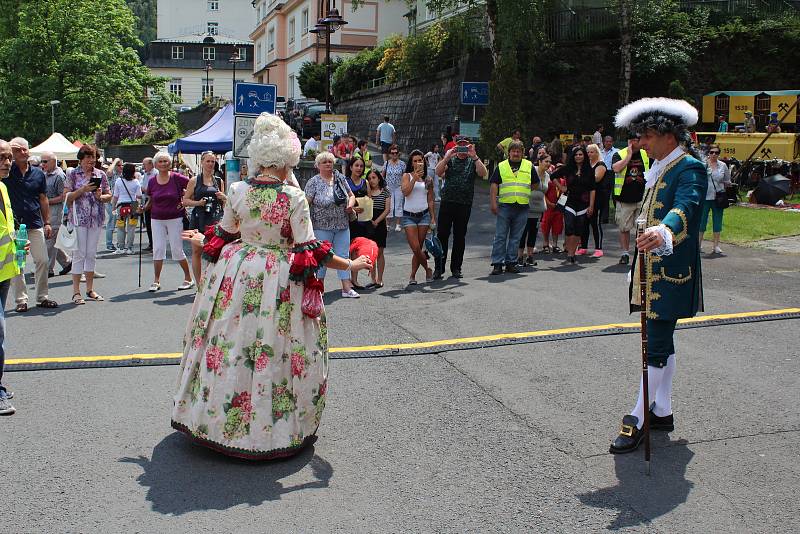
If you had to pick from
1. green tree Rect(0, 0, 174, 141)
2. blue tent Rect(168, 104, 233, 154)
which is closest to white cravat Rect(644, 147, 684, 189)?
blue tent Rect(168, 104, 233, 154)

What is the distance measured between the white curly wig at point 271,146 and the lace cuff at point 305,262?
533 mm

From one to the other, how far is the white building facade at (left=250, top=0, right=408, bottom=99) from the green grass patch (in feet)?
120

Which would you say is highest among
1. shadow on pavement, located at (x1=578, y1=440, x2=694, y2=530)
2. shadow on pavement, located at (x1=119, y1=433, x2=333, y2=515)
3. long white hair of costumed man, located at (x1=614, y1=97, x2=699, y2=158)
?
long white hair of costumed man, located at (x1=614, y1=97, x2=699, y2=158)

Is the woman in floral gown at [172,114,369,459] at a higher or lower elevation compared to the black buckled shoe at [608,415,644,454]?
higher

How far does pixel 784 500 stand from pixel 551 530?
4.23 ft

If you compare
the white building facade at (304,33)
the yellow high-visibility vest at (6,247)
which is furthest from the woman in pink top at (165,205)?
the white building facade at (304,33)

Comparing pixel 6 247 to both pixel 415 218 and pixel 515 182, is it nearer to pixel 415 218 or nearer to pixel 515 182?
pixel 415 218

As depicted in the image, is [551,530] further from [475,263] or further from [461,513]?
[475,263]

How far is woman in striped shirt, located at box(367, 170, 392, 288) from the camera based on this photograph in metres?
12.0

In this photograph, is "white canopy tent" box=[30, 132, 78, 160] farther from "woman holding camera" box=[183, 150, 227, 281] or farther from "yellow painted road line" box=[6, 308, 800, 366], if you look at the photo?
"yellow painted road line" box=[6, 308, 800, 366]

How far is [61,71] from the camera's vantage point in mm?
50406

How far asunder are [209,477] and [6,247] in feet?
9.00

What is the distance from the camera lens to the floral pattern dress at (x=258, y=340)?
5.08m

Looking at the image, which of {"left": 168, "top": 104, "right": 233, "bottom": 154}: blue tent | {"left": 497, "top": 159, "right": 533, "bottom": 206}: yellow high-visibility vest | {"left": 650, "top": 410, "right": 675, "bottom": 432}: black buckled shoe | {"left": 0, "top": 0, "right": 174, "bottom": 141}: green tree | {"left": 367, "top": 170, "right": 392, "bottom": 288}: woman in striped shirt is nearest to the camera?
{"left": 650, "top": 410, "right": 675, "bottom": 432}: black buckled shoe
